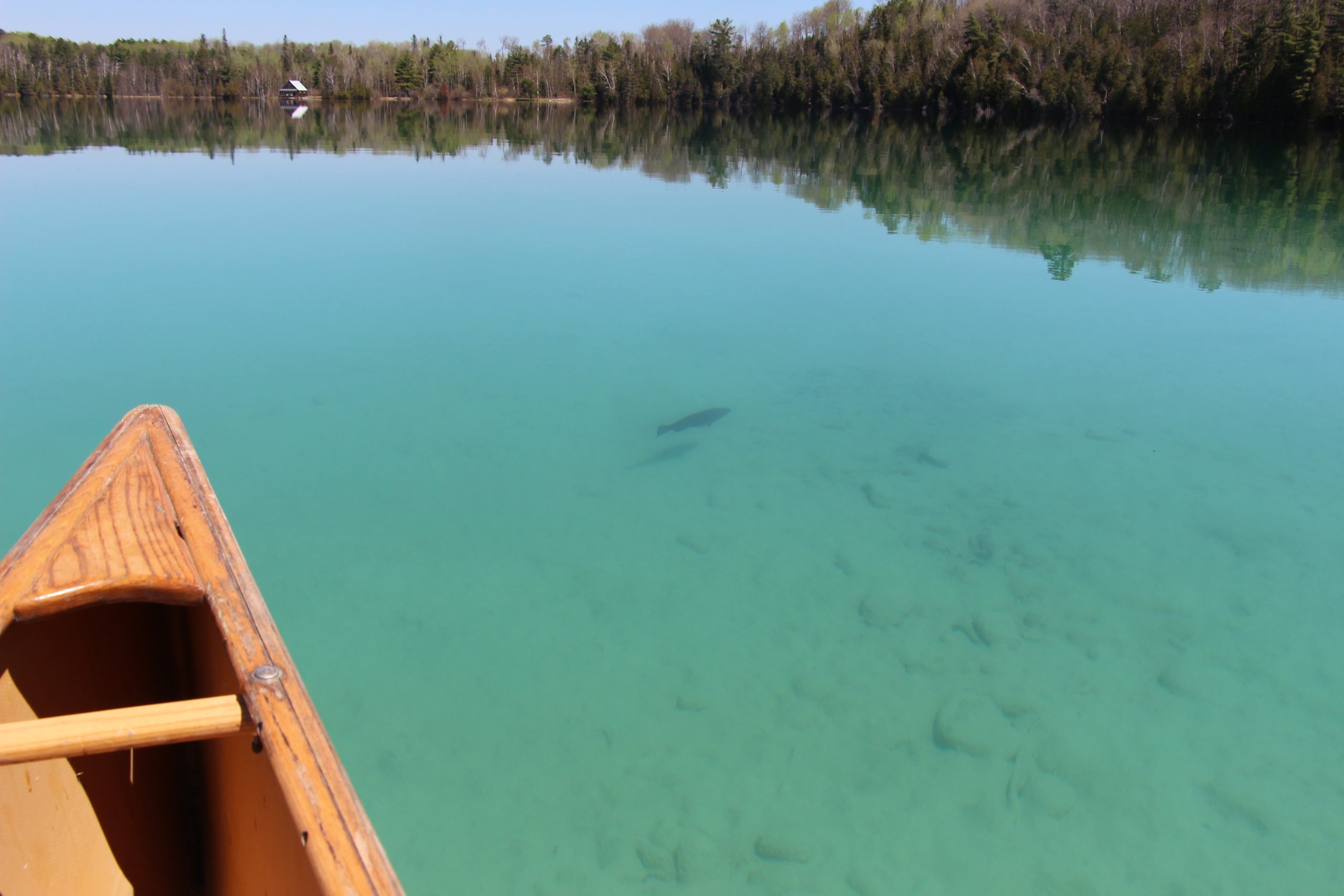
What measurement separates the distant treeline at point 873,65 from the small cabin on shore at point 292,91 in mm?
1350

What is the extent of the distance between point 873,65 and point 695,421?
195 feet

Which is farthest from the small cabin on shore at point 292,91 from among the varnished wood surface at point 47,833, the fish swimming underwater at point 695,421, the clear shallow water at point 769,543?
the varnished wood surface at point 47,833

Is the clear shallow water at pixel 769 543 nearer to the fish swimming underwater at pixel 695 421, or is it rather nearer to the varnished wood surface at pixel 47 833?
the fish swimming underwater at pixel 695 421

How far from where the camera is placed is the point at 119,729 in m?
1.73

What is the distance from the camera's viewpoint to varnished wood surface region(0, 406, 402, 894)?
164cm

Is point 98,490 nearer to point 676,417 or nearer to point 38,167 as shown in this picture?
point 676,417

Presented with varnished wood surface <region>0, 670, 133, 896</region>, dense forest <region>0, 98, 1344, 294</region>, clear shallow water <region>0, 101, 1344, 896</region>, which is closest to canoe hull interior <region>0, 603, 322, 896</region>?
varnished wood surface <region>0, 670, 133, 896</region>

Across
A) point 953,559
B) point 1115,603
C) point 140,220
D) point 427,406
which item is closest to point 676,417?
point 427,406

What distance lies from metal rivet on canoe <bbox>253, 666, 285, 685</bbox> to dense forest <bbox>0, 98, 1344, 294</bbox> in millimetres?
12622

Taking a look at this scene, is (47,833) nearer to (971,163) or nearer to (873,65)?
(971,163)

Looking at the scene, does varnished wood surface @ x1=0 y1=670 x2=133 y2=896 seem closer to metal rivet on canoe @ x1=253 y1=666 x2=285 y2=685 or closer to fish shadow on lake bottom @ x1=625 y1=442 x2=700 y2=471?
metal rivet on canoe @ x1=253 y1=666 x2=285 y2=685

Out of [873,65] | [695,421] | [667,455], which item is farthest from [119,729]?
[873,65]

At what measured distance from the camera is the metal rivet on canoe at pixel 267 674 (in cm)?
194

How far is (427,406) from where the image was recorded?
709 cm
